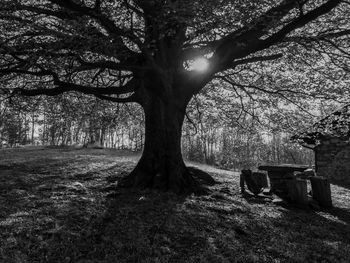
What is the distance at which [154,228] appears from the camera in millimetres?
7055

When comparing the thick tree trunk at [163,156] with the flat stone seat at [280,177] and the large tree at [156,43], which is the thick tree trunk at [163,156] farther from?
the flat stone seat at [280,177]

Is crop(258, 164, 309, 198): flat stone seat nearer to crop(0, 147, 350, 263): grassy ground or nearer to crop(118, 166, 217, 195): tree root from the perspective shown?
crop(0, 147, 350, 263): grassy ground

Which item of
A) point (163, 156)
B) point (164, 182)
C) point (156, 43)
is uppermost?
point (156, 43)

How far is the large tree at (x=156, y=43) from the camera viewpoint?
8.94 meters

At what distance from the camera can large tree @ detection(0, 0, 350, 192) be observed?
894 cm

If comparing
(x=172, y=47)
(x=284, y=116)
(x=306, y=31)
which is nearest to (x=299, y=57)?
(x=306, y=31)

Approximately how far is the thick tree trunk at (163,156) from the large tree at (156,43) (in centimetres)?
4

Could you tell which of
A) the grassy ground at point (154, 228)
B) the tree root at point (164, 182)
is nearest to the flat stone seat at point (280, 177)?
the grassy ground at point (154, 228)

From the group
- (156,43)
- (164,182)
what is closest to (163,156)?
(164,182)

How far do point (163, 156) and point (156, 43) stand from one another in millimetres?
4009

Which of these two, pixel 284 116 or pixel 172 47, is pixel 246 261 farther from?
pixel 284 116

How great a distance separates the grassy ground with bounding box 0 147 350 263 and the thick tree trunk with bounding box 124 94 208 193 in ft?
2.81

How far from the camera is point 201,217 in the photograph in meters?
8.20

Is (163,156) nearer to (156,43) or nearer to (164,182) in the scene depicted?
(164,182)
